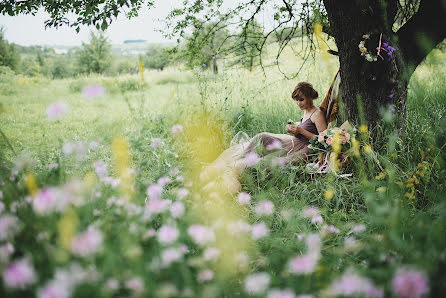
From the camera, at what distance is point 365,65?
2707 millimetres

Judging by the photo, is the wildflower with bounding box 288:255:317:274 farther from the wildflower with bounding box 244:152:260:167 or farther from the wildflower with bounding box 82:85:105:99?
the wildflower with bounding box 244:152:260:167

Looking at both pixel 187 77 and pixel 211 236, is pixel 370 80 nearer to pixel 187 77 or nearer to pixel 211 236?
pixel 211 236

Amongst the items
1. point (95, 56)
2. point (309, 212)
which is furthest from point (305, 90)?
point (95, 56)

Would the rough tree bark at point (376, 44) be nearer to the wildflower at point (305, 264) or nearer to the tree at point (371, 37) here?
the tree at point (371, 37)

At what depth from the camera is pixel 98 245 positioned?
0.93 metres

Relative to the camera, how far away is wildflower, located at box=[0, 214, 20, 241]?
0.98m

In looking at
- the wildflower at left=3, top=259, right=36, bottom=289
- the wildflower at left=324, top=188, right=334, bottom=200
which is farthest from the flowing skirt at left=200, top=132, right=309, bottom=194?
the wildflower at left=3, top=259, right=36, bottom=289

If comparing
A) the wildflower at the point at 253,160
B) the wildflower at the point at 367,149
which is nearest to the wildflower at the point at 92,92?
the wildflower at the point at 253,160

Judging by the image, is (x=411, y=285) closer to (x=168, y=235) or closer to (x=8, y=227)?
(x=168, y=235)

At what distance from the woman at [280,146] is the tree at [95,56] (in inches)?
1109

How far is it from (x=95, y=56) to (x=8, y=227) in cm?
3297

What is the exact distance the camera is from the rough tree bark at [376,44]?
2.63 metres

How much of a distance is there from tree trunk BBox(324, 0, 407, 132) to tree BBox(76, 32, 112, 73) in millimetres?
28733

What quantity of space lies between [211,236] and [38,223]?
0.66 metres
